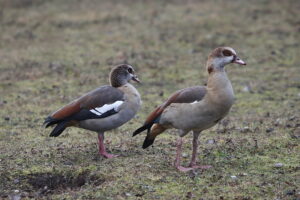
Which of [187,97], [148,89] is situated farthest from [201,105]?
[148,89]

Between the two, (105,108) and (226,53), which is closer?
(226,53)

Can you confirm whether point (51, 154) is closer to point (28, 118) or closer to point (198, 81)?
point (28, 118)

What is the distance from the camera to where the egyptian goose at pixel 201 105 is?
6676 mm

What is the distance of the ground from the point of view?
21.5 feet

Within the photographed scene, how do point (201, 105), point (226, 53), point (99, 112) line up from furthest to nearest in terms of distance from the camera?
point (99, 112) → point (226, 53) → point (201, 105)

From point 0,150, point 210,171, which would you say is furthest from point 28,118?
point 210,171

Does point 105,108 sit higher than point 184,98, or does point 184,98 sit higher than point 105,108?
point 184,98

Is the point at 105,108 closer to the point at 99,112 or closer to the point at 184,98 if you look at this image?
the point at 99,112

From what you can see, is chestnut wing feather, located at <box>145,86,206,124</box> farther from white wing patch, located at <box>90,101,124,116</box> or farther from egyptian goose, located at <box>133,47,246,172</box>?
white wing patch, located at <box>90,101,124,116</box>

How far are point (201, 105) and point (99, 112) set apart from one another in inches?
59.5

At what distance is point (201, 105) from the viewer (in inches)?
263

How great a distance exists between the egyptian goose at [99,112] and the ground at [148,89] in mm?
395

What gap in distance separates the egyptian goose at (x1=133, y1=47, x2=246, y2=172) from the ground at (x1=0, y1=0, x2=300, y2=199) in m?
0.52

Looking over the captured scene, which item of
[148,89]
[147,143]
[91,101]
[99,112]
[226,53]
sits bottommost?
[148,89]
